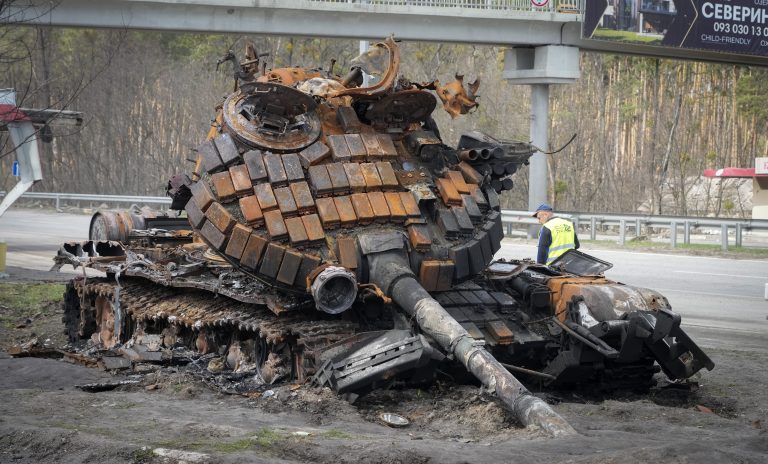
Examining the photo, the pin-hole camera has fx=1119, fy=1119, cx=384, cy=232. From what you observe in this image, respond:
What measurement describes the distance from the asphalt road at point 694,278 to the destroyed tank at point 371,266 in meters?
4.03

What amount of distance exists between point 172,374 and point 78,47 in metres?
40.0

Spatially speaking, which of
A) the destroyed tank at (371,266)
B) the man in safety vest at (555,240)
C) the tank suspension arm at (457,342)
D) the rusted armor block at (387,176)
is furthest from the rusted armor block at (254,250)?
the man in safety vest at (555,240)

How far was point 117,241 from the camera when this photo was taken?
15109 millimetres

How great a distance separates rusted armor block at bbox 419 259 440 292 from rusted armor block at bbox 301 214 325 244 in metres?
1.06

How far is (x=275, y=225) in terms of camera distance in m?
11.0

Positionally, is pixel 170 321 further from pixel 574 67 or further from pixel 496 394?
pixel 574 67

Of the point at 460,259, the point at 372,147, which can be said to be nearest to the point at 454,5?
the point at 372,147

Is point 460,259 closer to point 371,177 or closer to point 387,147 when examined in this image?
point 371,177

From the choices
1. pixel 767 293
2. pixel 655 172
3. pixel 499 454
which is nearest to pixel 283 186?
pixel 499 454

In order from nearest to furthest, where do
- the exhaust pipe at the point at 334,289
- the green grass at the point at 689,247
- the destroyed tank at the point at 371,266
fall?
the exhaust pipe at the point at 334,289 < the destroyed tank at the point at 371,266 < the green grass at the point at 689,247

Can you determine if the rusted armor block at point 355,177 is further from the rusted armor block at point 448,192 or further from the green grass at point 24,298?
the green grass at point 24,298

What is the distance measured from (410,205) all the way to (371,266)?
0.95m

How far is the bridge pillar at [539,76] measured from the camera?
29.5 m

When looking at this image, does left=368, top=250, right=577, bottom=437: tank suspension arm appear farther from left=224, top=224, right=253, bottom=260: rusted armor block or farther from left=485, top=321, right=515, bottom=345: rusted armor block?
left=224, top=224, right=253, bottom=260: rusted armor block
